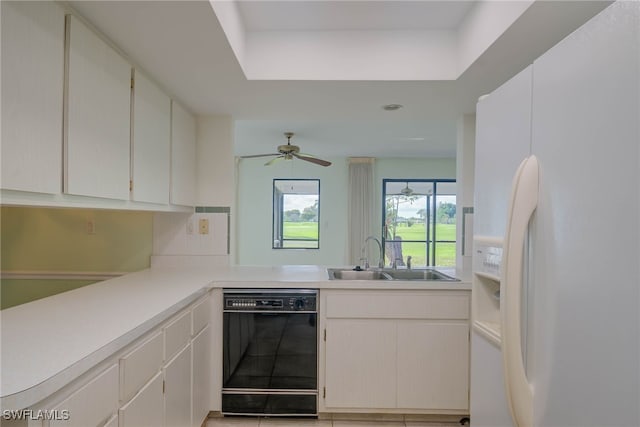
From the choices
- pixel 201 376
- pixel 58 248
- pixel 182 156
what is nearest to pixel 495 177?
pixel 201 376

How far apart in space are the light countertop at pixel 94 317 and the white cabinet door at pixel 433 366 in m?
0.27

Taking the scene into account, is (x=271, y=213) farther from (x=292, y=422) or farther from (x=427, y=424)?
(x=427, y=424)

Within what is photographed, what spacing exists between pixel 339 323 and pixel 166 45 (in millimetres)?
1781

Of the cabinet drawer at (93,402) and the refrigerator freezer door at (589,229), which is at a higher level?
the refrigerator freezer door at (589,229)

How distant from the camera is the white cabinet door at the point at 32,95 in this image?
1.05 meters

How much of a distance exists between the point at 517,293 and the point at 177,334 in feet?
4.74

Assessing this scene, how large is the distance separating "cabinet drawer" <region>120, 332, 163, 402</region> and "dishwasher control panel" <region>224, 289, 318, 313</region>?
710 mm

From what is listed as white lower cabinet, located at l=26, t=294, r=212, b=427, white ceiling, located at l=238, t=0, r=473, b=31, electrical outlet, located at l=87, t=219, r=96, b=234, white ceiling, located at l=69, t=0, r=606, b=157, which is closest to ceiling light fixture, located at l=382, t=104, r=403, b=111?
white ceiling, located at l=69, t=0, r=606, b=157

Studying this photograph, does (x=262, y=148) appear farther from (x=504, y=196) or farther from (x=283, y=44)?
(x=504, y=196)

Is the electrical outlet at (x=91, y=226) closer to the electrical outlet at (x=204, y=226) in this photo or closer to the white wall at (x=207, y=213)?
the white wall at (x=207, y=213)

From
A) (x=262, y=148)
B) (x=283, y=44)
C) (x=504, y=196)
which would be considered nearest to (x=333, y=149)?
(x=262, y=148)

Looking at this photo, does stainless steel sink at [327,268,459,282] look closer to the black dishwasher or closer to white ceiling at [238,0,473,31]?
the black dishwasher

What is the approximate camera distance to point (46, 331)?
121 cm

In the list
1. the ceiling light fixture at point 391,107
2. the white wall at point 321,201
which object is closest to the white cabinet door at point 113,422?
the ceiling light fixture at point 391,107
